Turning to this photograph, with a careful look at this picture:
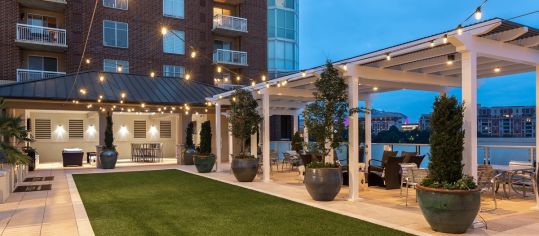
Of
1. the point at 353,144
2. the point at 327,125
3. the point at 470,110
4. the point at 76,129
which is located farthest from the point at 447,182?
the point at 76,129

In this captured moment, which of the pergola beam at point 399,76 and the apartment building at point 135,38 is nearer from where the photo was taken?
the pergola beam at point 399,76

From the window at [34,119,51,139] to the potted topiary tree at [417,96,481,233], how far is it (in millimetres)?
19127

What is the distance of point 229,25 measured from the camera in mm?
24938

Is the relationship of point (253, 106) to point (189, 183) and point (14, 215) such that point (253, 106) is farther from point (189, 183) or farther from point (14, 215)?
point (14, 215)

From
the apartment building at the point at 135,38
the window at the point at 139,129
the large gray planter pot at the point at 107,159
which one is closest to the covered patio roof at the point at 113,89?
the apartment building at the point at 135,38

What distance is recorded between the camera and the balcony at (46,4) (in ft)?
64.0

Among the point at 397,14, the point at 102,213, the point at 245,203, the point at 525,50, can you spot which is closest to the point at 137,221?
the point at 102,213

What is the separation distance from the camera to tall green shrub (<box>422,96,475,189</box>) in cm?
578

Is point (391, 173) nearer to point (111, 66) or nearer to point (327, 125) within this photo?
point (327, 125)

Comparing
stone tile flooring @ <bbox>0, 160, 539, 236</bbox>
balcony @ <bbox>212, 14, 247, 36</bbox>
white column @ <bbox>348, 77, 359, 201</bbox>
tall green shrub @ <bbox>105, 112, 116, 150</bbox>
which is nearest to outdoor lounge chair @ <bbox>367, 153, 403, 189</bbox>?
stone tile flooring @ <bbox>0, 160, 539, 236</bbox>

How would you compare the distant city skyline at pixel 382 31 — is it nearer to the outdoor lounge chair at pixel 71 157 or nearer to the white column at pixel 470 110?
the outdoor lounge chair at pixel 71 157

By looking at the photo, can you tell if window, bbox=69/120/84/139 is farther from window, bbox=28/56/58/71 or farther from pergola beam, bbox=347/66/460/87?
pergola beam, bbox=347/66/460/87

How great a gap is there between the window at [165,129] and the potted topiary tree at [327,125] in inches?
625

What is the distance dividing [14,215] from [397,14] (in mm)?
151066
